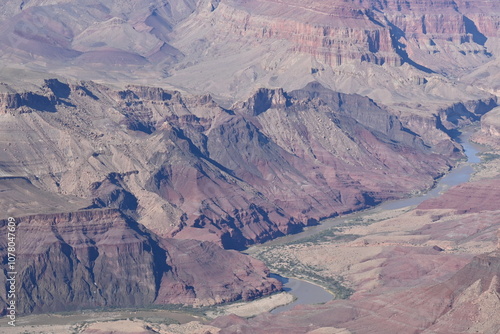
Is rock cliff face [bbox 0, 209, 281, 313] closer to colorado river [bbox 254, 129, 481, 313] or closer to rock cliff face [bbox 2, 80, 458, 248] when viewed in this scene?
colorado river [bbox 254, 129, 481, 313]

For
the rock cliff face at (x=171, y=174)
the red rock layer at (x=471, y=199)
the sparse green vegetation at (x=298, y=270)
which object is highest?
the rock cliff face at (x=171, y=174)

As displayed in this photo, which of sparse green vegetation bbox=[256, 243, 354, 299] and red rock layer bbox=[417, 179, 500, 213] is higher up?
red rock layer bbox=[417, 179, 500, 213]

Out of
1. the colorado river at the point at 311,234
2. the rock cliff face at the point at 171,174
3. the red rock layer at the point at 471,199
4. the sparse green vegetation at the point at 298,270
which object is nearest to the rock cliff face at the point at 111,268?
the colorado river at the point at 311,234

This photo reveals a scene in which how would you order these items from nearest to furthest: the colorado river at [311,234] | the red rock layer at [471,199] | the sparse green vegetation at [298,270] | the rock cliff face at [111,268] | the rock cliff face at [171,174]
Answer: the rock cliff face at [111,268] → the colorado river at [311,234] → the sparse green vegetation at [298,270] → the rock cliff face at [171,174] → the red rock layer at [471,199]

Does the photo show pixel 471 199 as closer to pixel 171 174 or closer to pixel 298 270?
pixel 298 270

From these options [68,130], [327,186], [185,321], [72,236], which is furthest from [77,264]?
[327,186]

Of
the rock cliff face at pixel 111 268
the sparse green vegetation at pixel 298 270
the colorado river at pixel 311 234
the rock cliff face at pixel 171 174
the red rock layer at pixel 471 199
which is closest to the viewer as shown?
the rock cliff face at pixel 111 268

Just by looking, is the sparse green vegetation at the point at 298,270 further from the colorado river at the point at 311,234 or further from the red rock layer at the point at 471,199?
the red rock layer at the point at 471,199

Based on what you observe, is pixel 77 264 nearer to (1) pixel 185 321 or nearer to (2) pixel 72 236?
(2) pixel 72 236

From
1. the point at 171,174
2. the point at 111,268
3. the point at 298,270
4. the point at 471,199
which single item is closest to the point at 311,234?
the point at 171,174

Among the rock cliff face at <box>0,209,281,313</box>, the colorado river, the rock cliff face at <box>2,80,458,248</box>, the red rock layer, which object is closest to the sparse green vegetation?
the colorado river
